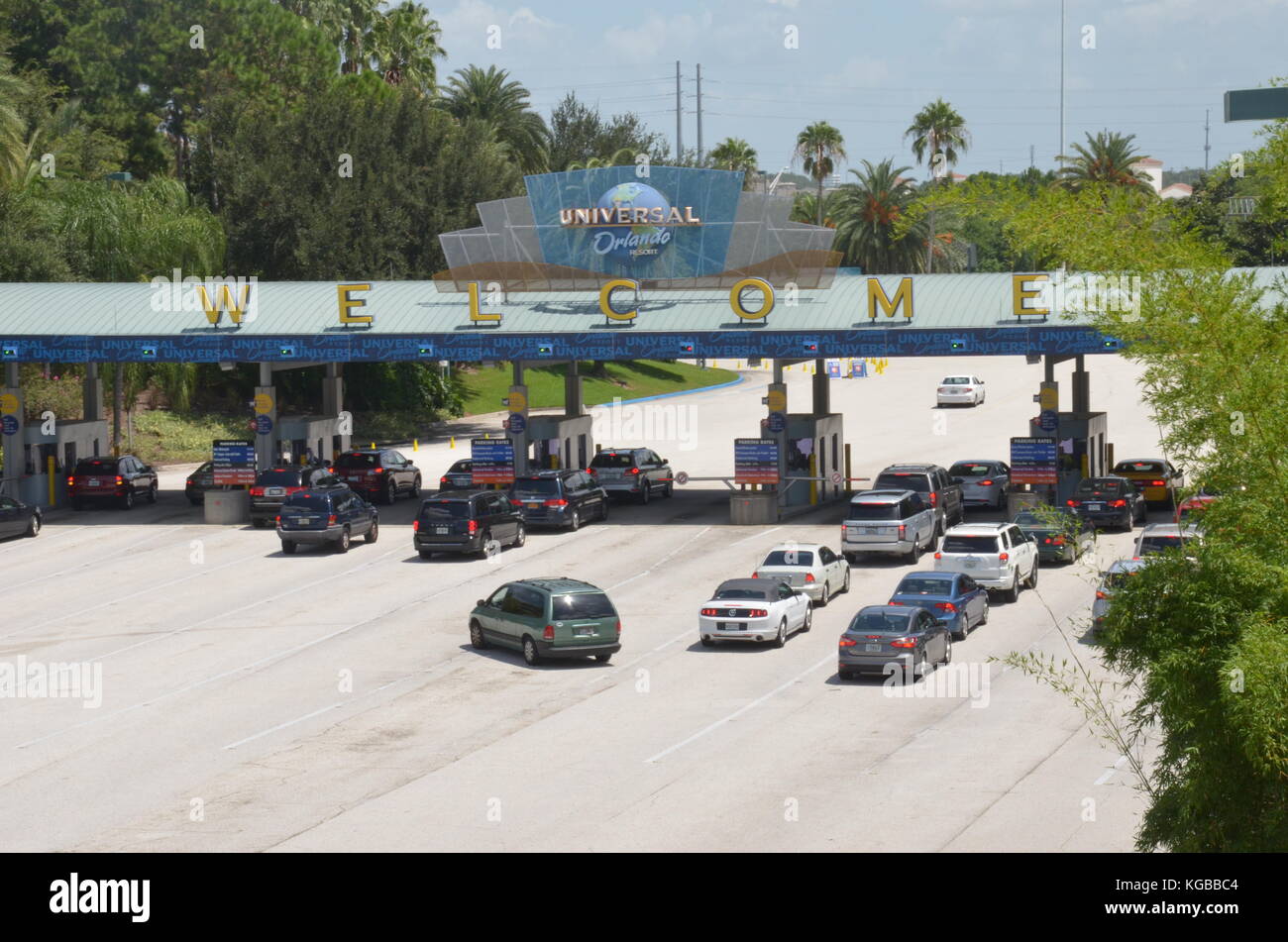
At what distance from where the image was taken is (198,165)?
85.2m

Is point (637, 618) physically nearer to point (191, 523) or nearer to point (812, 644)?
point (812, 644)

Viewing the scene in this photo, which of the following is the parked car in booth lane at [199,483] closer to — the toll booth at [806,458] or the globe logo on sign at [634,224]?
the globe logo on sign at [634,224]

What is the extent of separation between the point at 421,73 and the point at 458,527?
67874 mm

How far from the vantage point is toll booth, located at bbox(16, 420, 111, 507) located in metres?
51.3

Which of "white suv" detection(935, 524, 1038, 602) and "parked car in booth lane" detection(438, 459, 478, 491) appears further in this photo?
"parked car in booth lane" detection(438, 459, 478, 491)

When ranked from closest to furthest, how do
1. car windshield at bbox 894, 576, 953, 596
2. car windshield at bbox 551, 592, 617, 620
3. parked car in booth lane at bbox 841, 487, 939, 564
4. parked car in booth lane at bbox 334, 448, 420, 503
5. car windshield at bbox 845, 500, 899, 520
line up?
car windshield at bbox 551, 592, 617, 620 < car windshield at bbox 894, 576, 953, 596 < parked car in booth lane at bbox 841, 487, 939, 564 < car windshield at bbox 845, 500, 899, 520 < parked car in booth lane at bbox 334, 448, 420, 503

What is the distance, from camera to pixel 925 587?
32.4m

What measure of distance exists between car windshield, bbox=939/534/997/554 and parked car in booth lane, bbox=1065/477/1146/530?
861cm

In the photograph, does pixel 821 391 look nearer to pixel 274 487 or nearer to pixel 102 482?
pixel 274 487

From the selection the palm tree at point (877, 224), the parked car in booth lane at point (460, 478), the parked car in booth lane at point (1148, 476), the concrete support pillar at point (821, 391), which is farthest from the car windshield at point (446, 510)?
the palm tree at point (877, 224)

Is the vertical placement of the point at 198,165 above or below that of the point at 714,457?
above

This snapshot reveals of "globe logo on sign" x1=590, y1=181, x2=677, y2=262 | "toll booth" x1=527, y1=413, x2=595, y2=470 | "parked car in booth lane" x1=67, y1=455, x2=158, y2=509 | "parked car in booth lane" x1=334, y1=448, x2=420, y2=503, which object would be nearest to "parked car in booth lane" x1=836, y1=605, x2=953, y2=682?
"toll booth" x1=527, y1=413, x2=595, y2=470

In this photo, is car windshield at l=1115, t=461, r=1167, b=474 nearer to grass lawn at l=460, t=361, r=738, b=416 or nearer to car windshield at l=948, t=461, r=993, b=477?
car windshield at l=948, t=461, r=993, b=477

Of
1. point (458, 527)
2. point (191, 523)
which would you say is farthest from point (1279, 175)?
point (191, 523)
